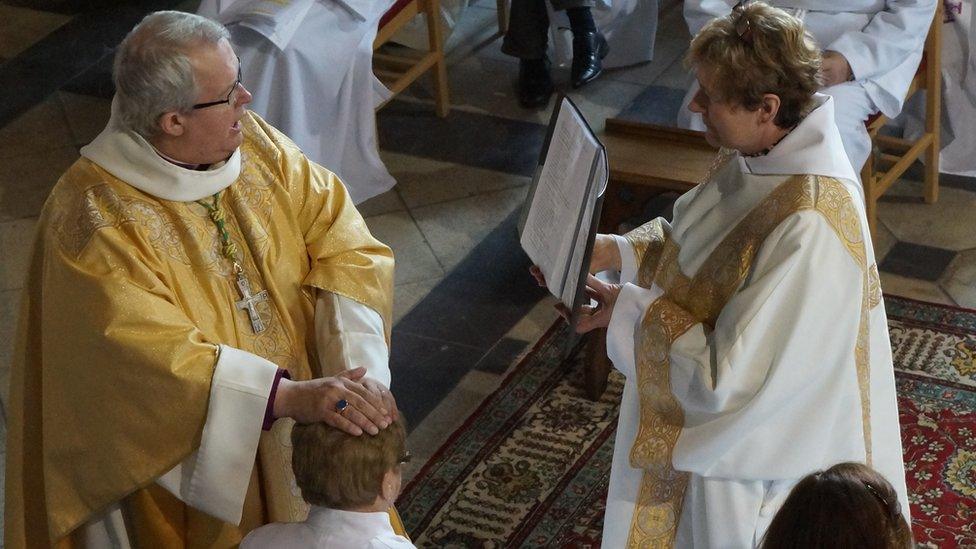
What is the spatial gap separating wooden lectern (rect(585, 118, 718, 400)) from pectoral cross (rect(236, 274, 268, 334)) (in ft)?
5.26

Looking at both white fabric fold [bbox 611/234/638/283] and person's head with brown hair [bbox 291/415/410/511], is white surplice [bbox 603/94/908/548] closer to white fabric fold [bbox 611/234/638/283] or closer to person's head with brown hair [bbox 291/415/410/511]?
white fabric fold [bbox 611/234/638/283]

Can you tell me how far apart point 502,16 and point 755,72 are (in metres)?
4.44

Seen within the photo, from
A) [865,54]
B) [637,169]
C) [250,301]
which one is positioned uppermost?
[250,301]

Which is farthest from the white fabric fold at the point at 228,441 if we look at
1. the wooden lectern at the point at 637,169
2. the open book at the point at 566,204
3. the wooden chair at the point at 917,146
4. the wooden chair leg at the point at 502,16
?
the wooden chair leg at the point at 502,16

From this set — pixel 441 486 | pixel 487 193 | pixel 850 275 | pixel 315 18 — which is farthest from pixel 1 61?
pixel 850 275

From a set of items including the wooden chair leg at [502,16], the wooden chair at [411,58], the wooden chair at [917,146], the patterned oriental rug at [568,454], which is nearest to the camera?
the patterned oriental rug at [568,454]

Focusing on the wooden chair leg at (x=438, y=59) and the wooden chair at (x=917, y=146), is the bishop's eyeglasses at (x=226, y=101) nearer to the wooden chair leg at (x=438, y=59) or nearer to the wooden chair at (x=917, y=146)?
the wooden chair at (x=917, y=146)

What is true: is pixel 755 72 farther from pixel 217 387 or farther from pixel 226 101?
pixel 217 387

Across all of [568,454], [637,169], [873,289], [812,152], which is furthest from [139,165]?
[637,169]

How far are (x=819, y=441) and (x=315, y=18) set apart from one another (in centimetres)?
322

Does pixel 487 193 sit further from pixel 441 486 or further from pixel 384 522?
pixel 384 522

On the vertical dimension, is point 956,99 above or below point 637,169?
below

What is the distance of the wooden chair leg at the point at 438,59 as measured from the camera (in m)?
5.83

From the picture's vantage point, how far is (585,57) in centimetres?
630
